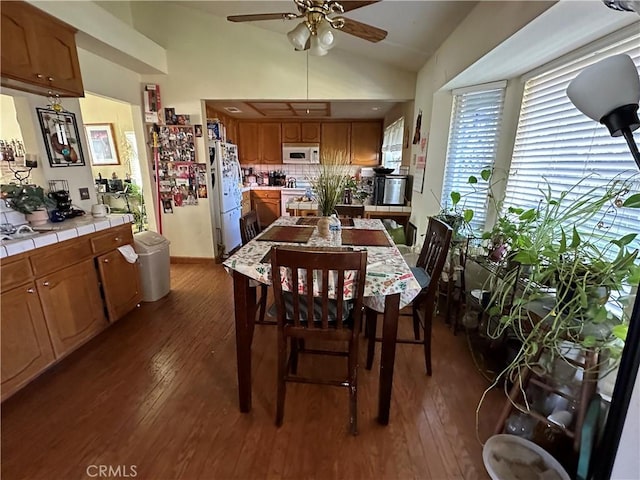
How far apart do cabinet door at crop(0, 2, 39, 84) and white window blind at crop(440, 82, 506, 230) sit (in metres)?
3.09

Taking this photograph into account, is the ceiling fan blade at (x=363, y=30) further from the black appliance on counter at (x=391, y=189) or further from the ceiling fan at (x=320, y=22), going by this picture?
the black appliance on counter at (x=391, y=189)

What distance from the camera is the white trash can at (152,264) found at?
2705 mm

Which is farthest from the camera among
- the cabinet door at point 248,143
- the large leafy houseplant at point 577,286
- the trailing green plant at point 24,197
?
the cabinet door at point 248,143

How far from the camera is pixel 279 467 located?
131cm

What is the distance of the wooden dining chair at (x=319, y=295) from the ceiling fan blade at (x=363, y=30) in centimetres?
132

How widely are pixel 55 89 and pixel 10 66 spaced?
1.05ft

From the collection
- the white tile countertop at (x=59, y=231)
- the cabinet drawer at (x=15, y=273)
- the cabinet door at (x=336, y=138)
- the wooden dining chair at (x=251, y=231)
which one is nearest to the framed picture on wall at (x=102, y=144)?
the white tile countertop at (x=59, y=231)

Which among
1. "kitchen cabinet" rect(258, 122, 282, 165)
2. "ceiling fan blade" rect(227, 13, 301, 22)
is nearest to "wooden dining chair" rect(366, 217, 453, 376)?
"ceiling fan blade" rect(227, 13, 301, 22)

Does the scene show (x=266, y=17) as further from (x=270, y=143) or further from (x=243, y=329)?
(x=270, y=143)

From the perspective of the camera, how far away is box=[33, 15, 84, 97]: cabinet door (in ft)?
6.35

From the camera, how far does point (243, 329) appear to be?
4.82 feet

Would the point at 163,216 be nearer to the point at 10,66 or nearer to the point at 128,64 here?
the point at 128,64

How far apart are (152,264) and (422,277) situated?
7.76 feet

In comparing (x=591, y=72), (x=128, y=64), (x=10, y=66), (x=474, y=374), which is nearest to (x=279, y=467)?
(x=474, y=374)
